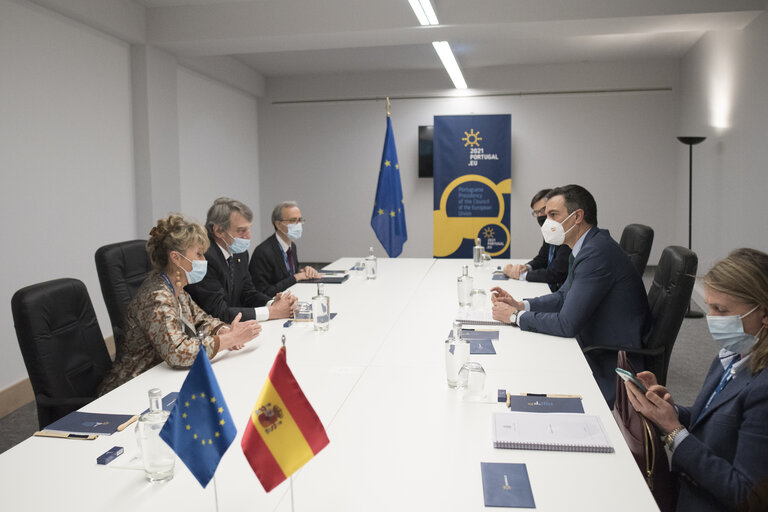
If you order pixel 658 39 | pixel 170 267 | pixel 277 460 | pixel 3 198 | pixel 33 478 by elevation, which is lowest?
pixel 33 478

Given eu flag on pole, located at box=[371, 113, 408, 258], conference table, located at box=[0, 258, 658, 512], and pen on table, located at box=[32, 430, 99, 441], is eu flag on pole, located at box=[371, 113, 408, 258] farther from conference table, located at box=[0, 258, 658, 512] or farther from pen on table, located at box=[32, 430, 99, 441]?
pen on table, located at box=[32, 430, 99, 441]

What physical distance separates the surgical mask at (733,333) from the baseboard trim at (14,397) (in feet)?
13.0

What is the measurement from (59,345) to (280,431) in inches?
58.0

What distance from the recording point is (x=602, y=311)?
9.52 ft

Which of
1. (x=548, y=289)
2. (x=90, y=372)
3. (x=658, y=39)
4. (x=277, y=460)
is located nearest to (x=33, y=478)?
(x=277, y=460)

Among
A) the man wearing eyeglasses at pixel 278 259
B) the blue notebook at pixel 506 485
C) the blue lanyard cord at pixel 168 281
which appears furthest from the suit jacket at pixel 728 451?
the man wearing eyeglasses at pixel 278 259

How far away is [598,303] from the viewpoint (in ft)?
9.21

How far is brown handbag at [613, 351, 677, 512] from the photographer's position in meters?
1.62

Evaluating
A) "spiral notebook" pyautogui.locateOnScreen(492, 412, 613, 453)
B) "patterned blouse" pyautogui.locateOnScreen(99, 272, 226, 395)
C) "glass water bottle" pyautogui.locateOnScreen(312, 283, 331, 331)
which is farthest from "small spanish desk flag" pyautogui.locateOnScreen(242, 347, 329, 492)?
"glass water bottle" pyautogui.locateOnScreen(312, 283, 331, 331)

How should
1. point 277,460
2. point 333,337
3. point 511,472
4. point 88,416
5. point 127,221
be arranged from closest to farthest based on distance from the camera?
point 277,460 < point 511,472 < point 88,416 < point 333,337 < point 127,221

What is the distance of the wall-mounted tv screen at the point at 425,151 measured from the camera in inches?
348

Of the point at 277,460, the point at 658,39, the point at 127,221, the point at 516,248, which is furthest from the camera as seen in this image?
the point at 516,248

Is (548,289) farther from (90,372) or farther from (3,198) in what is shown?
(3,198)

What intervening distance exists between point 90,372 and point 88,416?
0.68m
